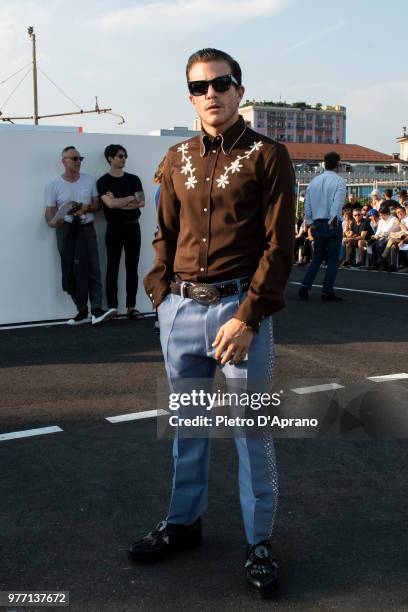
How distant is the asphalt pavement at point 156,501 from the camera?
2.97 meters

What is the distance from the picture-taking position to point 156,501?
12.4 feet

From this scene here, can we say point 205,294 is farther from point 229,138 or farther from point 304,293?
point 304,293

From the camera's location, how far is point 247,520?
3031mm

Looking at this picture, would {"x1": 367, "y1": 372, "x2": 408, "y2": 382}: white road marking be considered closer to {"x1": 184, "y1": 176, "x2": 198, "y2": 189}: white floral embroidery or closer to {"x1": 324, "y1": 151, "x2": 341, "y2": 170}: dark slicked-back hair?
{"x1": 184, "y1": 176, "x2": 198, "y2": 189}: white floral embroidery

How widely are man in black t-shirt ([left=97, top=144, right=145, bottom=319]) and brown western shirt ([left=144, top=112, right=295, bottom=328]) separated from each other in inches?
233

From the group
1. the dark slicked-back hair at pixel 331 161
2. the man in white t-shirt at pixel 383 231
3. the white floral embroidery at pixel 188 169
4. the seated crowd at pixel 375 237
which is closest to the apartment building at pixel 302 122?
the seated crowd at pixel 375 237

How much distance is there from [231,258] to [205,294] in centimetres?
17

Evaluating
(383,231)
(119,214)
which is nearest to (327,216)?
(119,214)

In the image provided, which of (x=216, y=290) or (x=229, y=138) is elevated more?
(x=229, y=138)

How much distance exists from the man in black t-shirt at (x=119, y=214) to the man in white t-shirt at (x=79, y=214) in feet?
0.48

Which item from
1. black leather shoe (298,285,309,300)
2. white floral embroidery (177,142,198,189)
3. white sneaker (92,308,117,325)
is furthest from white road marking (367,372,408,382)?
black leather shoe (298,285,309,300)

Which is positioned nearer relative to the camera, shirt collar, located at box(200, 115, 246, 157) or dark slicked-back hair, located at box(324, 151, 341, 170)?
shirt collar, located at box(200, 115, 246, 157)

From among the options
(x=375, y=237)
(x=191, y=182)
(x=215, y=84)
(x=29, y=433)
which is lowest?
(x=29, y=433)

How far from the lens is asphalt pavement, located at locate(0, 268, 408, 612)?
9.74 ft
